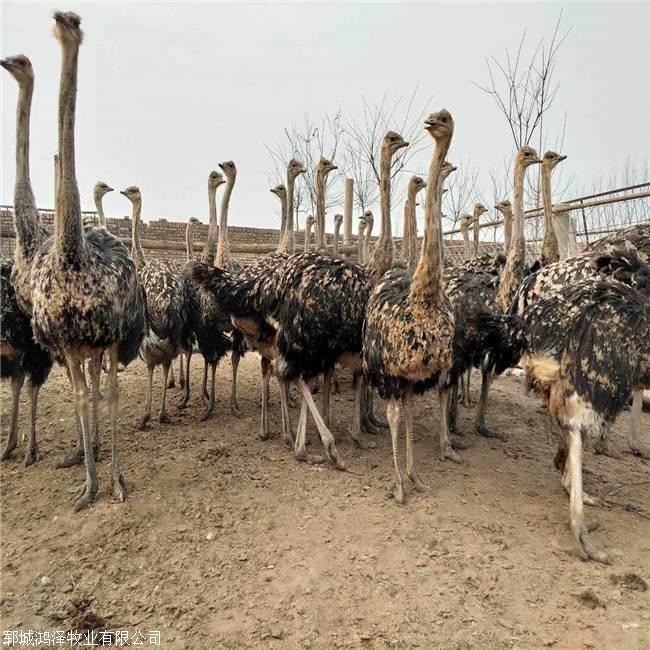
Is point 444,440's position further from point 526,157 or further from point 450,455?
point 526,157

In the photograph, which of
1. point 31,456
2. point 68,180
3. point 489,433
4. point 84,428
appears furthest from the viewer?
point 489,433

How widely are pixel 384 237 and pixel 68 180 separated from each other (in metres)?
2.75

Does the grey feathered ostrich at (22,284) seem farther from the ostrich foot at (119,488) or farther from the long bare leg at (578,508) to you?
the long bare leg at (578,508)

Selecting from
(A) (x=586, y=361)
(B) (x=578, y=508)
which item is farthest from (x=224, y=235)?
(B) (x=578, y=508)

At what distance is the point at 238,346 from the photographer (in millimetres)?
6336

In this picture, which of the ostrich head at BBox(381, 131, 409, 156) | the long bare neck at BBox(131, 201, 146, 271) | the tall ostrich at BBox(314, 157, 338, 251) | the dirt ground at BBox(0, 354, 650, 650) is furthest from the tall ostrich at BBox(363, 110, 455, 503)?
the long bare neck at BBox(131, 201, 146, 271)

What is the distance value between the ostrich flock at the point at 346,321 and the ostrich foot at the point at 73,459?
0.05ft

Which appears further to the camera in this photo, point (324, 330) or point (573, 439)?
point (324, 330)

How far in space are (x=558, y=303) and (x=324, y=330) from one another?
180 centimetres

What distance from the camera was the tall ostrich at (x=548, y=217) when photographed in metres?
6.54

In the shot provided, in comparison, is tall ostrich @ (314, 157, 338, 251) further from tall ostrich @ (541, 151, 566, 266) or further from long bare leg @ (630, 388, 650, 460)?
long bare leg @ (630, 388, 650, 460)

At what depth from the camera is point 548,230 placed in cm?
666

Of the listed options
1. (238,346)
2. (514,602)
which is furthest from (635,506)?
(238,346)

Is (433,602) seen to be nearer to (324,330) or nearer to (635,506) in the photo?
(635,506)
